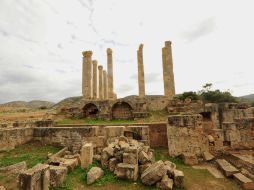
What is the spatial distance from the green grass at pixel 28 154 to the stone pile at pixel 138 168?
3474mm

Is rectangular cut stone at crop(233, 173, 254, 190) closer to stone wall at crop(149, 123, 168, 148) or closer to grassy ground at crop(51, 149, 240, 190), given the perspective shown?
grassy ground at crop(51, 149, 240, 190)

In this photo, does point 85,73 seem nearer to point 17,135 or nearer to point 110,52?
point 110,52

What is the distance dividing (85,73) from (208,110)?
16371mm

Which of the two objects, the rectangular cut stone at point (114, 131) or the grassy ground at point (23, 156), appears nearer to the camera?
the grassy ground at point (23, 156)

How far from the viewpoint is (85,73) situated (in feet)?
77.5

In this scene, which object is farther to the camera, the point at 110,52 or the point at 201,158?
the point at 110,52

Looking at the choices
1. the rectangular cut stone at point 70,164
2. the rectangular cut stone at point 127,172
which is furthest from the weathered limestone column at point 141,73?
the rectangular cut stone at point 127,172

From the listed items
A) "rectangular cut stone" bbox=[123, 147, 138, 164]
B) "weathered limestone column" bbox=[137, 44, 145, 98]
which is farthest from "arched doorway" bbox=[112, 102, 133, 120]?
"rectangular cut stone" bbox=[123, 147, 138, 164]

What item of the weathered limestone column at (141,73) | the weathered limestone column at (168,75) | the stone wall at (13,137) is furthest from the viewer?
the weathered limestone column at (141,73)

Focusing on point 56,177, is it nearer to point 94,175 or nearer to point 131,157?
point 94,175

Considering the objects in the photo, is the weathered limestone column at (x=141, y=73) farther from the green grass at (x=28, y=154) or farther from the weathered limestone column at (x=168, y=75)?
the green grass at (x=28, y=154)

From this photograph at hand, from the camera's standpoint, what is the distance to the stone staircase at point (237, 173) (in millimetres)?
6008

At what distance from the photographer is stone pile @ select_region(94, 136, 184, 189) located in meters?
5.80

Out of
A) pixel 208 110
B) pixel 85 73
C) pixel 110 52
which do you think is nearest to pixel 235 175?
pixel 208 110
